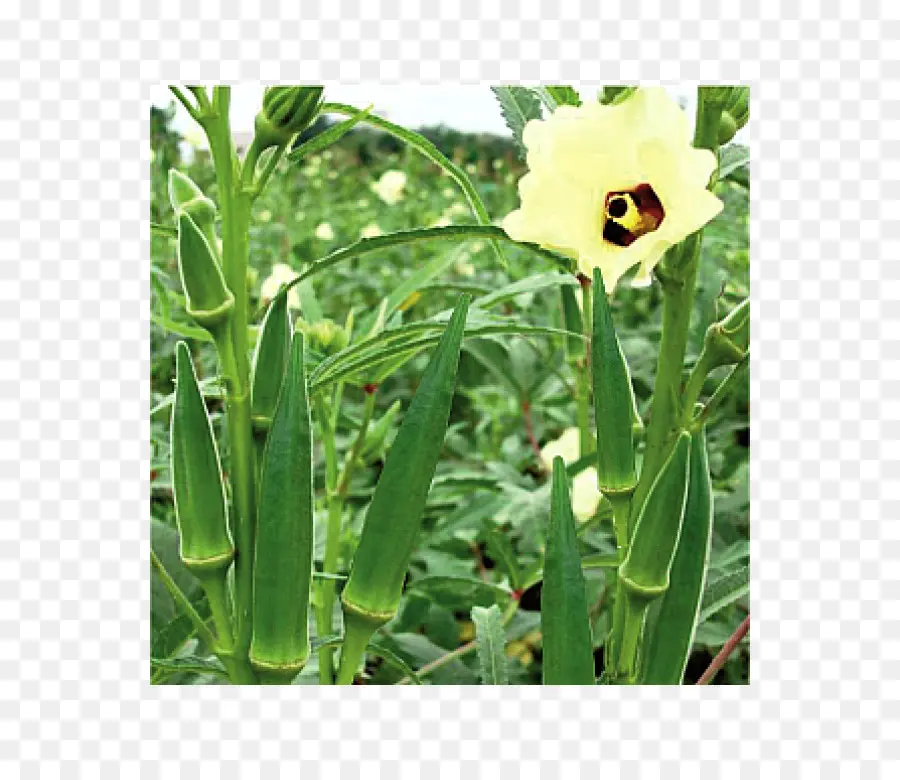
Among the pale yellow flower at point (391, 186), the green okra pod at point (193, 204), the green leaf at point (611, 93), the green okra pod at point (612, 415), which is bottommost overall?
the green okra pod at point (612, 415)

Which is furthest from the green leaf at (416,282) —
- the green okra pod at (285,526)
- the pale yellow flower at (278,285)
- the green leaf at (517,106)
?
the pale yellow flower at (278,285)

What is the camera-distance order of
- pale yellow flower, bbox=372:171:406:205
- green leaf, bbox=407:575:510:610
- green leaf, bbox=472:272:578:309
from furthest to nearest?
pale yellow flower, bbox=372:171:406:205 < green leaf, bbox=407:575:510:610 < green leaf, bbox=472:272:578:309

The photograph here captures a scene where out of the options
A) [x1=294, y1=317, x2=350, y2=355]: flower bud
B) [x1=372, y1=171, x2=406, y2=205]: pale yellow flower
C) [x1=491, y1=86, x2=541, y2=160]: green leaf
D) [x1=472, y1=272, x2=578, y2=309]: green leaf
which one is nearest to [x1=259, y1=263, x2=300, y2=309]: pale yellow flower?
[x1=294, y1=317, x2=350, y2=355]: flower bud

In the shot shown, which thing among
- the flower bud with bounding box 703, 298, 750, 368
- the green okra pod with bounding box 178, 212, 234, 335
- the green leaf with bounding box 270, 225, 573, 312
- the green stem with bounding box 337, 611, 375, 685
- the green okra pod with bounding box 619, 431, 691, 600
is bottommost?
the green stem with bounding box 337, 611, 375, 685

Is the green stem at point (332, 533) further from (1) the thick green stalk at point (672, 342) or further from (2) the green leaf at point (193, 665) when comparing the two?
(1) the thick green stalk at point (672, 342)

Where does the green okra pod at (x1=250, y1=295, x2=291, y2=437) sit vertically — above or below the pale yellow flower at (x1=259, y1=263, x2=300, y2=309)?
below

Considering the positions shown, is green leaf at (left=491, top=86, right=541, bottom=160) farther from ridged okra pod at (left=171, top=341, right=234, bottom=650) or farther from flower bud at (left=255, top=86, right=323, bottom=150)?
ridged okra pod at (left=171, top=341, right=234, bottom=650)

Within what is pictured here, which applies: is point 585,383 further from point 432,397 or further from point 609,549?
point 432,397

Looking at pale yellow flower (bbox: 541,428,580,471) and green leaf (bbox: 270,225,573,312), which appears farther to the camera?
pale yellow flower (bbox: 541,428,580,471)
